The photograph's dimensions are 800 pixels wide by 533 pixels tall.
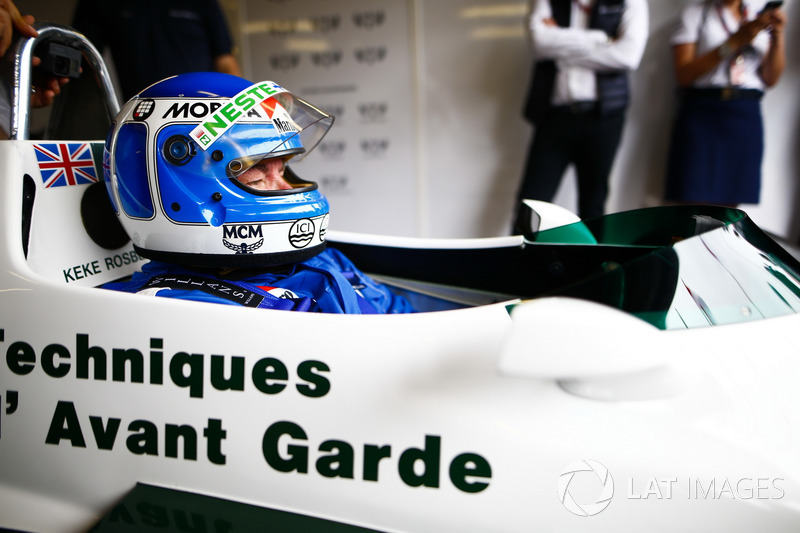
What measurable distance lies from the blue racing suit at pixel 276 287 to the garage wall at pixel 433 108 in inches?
86.0

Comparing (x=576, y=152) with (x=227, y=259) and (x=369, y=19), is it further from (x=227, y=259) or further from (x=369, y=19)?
(x=227, y=259)

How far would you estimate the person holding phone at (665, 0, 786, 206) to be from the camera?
2367 mm

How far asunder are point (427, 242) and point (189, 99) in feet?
2.18

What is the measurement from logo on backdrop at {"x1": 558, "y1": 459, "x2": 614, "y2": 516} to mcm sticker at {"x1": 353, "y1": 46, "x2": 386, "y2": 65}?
3.05 m

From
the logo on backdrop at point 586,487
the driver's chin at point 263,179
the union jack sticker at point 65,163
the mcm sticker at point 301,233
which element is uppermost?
the union jack sticker at point 65,163

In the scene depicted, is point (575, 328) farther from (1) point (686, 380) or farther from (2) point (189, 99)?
(2) point (189, 99)

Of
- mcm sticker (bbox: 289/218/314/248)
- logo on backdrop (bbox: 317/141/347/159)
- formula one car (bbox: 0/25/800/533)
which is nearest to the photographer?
formula one car (bbox: 0/25/800/533)

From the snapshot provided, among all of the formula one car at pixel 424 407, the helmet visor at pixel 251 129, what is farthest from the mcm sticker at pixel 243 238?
the formula one car at pixel 424 407

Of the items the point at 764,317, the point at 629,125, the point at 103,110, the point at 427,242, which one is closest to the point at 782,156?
the point at 629,125

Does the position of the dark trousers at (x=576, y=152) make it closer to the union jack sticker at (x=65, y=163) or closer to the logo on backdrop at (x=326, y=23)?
the logo on backdrop at (x=326, y=23)

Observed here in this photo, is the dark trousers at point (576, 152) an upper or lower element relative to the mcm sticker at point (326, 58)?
lower

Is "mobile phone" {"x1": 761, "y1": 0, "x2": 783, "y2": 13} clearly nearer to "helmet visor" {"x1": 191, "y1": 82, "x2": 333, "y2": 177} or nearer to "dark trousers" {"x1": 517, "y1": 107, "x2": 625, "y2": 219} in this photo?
"dark trousers" {"x1": 517, "y1": 107, "x2": 625, "y2": 219}

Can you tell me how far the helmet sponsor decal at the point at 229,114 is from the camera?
96 centimetres

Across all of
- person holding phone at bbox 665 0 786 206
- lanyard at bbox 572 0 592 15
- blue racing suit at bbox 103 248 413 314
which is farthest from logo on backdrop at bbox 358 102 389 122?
blue racing suit at bbox 103 248 413 314
